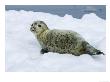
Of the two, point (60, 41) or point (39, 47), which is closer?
point (60, 41)

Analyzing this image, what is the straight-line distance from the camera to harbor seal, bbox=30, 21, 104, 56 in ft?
9.00

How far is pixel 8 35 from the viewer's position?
2994mm

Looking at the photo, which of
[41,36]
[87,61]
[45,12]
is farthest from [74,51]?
[45,12]

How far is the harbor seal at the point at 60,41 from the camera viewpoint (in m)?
2.74

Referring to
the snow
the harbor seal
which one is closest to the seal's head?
the harbor seal

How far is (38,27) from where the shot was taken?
9.50ft

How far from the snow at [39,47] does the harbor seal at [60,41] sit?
4cm

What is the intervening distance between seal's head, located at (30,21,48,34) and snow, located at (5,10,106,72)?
12cm

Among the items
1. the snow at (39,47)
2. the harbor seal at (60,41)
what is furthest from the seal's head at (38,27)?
the snow at (39,47)

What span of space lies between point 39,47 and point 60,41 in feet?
0.70

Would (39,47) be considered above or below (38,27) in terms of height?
below

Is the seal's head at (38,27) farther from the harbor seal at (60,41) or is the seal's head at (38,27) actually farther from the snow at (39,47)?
the snow at (39,47)

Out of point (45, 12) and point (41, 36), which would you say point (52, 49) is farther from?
point (45, 12)
